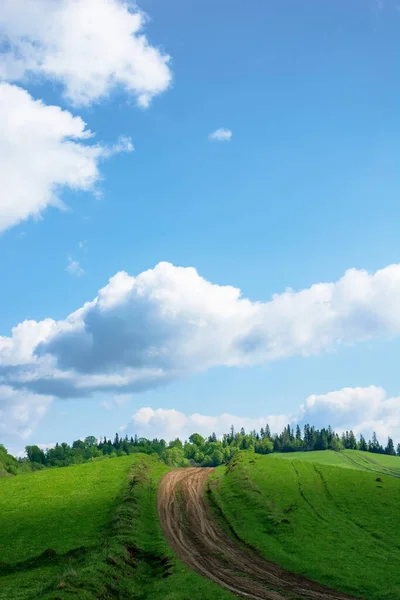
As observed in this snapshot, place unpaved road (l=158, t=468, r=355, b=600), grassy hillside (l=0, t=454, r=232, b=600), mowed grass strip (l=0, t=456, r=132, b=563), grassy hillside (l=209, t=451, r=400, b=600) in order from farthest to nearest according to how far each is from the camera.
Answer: mowed grass strip (l=0, t=456, r=132, b=563)
grassy hillside (l=209, t=451, r=400, b=600)
unpaved road (l=158, t=468, r=355, b=600)
grassy hillside (l=0, t=454, r=232, b=600)

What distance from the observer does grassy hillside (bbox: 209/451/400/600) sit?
4206 centimetres

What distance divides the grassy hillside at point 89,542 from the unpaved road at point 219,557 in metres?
1.95

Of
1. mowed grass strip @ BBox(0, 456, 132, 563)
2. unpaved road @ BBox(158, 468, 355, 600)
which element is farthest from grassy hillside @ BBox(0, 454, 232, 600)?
unpaved road @ BBox(158, 468, 355, 600)

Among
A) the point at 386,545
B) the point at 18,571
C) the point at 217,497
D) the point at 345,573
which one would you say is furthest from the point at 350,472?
the point at 18,571

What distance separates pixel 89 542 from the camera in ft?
167

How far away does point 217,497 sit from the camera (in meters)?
72.7

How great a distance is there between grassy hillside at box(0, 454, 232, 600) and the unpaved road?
1946 millimetres

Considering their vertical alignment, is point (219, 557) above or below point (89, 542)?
below


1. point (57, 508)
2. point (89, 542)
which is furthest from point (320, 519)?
point (57, 508)

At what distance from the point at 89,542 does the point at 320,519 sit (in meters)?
29.0

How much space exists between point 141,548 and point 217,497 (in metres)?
26.0

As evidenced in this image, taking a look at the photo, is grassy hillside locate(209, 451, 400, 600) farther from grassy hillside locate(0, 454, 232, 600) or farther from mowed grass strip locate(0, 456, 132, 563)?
mowed grass strip locate(0, 456, 132, 563)

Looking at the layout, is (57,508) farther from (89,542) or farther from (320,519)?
(320,519)

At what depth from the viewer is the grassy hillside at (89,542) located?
35.8 metres
